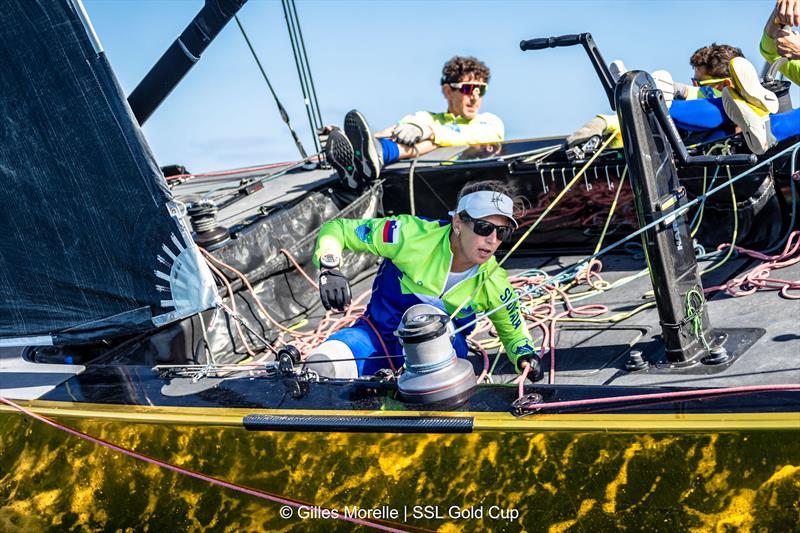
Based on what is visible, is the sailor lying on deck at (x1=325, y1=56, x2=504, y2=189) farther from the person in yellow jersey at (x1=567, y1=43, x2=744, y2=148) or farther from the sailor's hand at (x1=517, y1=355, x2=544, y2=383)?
the sailor's hand at (x1=517, y1=355, x2=544, y2=383)

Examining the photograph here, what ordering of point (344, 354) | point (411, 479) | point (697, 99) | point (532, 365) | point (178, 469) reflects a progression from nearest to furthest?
1. point (411, 479)
2. point (178, 469)
3. point (532, 365)
4. point (344, 354)
5. point (697, 99)

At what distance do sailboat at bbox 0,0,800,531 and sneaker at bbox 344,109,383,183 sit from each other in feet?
3.46

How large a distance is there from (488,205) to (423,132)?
2.32m

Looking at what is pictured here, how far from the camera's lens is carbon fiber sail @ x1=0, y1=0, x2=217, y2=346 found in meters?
2.79

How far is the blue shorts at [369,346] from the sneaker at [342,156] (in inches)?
60.6

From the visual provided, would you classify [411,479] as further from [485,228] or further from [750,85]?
[750,85]

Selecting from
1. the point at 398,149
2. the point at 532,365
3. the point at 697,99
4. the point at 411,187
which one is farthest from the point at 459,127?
the point at 532,365

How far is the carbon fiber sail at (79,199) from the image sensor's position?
2.79 m

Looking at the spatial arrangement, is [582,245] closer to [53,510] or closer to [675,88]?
[675,88]

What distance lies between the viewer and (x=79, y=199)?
→ 2.97 meters

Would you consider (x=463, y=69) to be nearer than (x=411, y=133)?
No

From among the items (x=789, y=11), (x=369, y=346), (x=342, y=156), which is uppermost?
(x=789, y=11)

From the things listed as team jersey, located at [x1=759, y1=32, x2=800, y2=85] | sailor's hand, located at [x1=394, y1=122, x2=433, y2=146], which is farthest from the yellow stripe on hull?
sailor's hand, located at [x1=394, y1=122, x2=433, y2=146]

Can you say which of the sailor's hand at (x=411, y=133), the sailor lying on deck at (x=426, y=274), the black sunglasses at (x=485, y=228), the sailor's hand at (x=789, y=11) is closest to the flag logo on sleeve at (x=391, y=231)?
the sailor lying on deck at (x=426, y=274)
